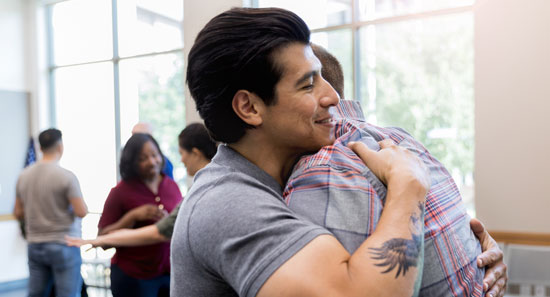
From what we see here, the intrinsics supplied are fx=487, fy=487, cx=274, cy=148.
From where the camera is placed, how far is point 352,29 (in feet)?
15.0

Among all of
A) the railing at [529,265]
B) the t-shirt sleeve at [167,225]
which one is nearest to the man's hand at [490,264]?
the t-shirt sleeve at [167,225]

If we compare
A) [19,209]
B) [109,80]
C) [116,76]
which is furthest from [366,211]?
[109,80]

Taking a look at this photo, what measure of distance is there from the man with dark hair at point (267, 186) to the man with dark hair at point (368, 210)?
0.03m

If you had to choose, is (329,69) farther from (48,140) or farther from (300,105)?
(48,140)

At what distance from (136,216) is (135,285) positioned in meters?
0.35

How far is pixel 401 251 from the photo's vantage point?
0.74 m

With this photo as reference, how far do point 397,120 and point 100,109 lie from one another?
4044 millimetres

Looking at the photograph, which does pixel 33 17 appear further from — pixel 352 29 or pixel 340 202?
pixel 340 202

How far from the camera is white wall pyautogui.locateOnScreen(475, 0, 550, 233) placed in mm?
3525

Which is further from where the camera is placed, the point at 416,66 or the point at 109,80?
the point at 109,80

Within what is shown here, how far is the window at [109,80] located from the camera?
5.86m

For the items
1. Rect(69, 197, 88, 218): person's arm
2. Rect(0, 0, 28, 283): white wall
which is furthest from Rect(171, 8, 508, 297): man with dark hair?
Rect(0, 0, 28, 283): white wall

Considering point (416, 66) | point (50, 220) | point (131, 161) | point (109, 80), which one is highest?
point (109, 80)

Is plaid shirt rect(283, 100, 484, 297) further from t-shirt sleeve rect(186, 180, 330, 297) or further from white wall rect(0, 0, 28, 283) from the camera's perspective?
white wall rect(0, 0, 28, 283)
